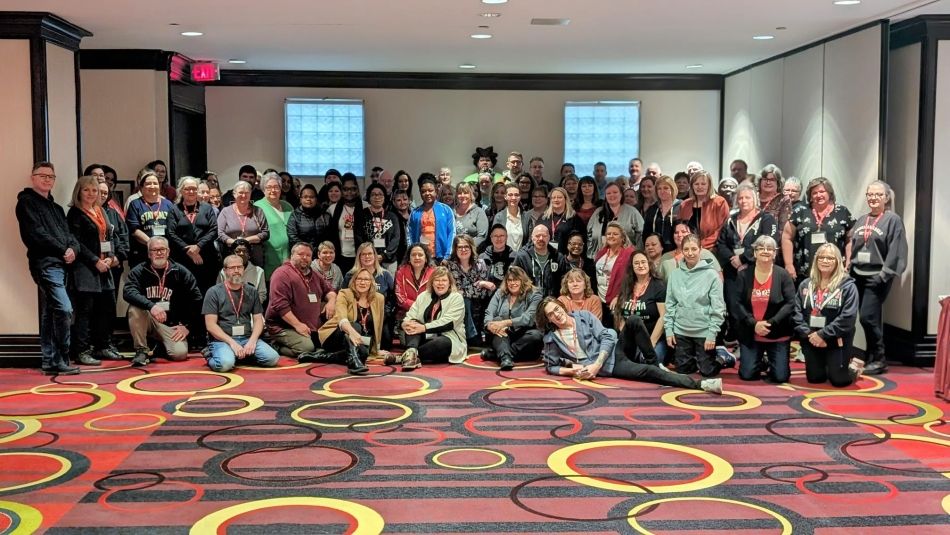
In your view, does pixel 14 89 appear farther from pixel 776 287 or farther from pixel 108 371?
pixel 776 287

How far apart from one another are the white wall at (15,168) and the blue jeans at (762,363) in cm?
570

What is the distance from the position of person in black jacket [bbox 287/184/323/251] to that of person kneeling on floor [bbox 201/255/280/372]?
91cm

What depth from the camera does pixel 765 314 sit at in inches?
284

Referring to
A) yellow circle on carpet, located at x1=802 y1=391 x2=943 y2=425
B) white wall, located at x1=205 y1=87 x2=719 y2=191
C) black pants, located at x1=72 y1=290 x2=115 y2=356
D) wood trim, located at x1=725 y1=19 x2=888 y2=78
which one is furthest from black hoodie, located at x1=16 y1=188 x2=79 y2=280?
wood trim, located at x1=725 y1=19 x2=888 y2=78

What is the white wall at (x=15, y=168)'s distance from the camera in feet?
24.7

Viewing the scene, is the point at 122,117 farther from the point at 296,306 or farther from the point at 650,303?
the point at 650,303

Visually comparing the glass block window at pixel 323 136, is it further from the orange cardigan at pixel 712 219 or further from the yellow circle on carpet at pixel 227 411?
the yellow circle on carpet at pixel 227 411

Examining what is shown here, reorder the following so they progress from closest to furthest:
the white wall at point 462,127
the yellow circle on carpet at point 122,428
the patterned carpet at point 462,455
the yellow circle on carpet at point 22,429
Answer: the patterned carpet at point 462,455, the yellow circle on carpet at point 22,429, the yellow circle on carpet at point 122,428, the white wall at point 462,127

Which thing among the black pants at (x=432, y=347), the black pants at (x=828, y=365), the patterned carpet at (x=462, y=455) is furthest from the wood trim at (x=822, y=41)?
the black pants at (x=432, y=347)

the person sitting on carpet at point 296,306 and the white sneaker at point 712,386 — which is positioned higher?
the person sitting on carpet at point 296,306

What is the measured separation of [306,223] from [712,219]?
366cm

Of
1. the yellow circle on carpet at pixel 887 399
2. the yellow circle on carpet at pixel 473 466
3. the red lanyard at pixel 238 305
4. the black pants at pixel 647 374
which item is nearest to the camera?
the yellow circle on carpet at pixel 473 466

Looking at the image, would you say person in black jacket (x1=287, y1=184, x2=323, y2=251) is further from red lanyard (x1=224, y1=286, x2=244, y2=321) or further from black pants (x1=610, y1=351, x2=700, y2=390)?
black pants (x1=610, y1=351, x2=700, y2=390)

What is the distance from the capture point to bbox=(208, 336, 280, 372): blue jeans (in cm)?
745
